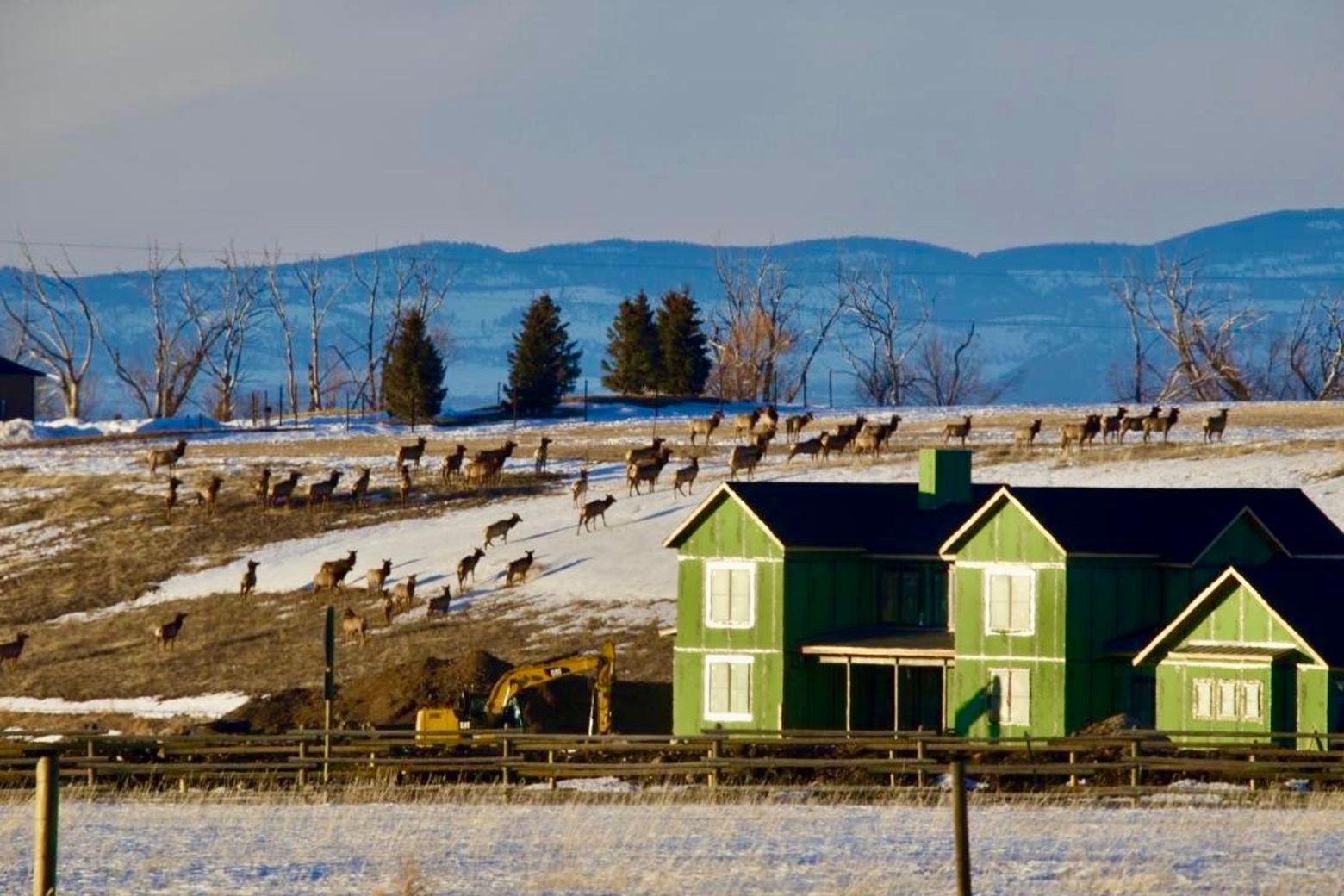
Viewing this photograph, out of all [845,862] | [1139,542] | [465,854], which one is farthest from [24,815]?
[1139,542]

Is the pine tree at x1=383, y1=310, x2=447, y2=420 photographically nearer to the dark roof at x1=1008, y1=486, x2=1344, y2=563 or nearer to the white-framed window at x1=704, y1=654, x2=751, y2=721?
the white-framed window at x1=704, y1=654, x2=751, y2=721

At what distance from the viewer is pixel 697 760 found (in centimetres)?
3816

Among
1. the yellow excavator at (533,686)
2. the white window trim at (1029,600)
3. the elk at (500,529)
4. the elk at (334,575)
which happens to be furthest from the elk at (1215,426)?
the yellow excavator at (533,686)

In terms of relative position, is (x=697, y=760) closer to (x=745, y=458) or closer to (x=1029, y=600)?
(x=1029, y=600)

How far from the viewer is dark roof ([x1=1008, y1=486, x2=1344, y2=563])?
46.0 metres

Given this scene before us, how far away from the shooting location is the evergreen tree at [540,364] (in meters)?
111

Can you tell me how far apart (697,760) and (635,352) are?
8299 cm

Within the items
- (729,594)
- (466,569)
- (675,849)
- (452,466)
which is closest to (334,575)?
(466,569)

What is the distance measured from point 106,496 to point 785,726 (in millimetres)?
43014

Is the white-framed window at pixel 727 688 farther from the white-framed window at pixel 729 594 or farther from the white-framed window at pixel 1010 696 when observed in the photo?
the white-framed window at pixel 1010 696

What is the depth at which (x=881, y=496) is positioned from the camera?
51.2 m

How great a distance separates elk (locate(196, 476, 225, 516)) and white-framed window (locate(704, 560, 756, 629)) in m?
33.7

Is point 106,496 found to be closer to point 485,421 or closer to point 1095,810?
point 485,421

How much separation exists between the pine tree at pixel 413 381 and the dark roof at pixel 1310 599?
66.4 metres
